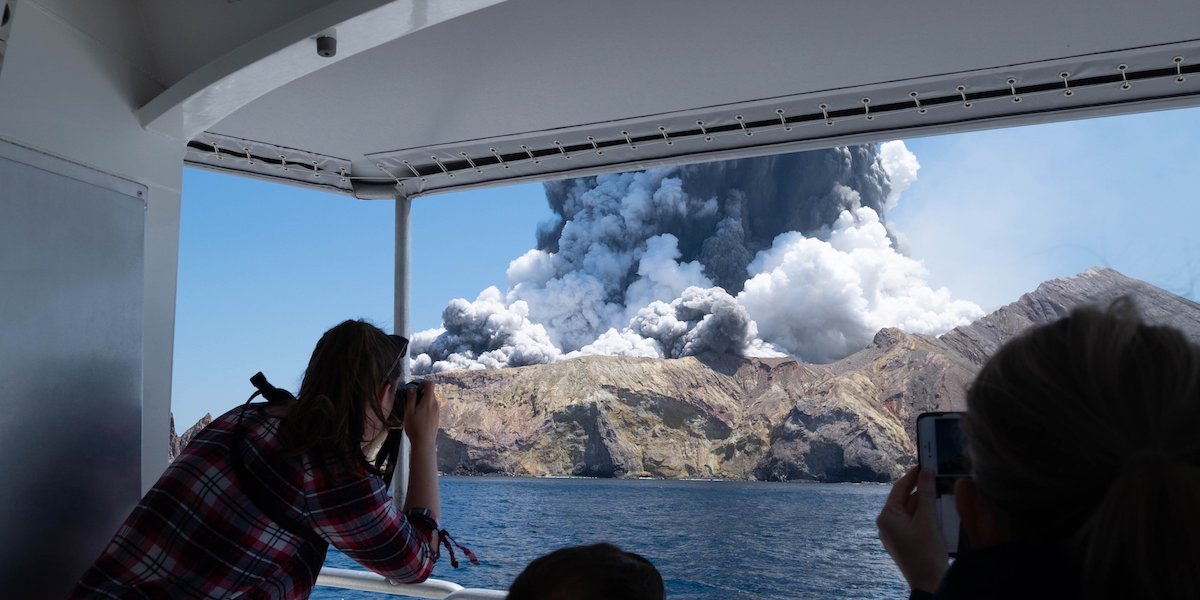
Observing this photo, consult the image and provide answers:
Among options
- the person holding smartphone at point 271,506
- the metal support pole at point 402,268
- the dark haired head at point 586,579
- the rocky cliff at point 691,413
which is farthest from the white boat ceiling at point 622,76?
the rocky cliff at point 691,413

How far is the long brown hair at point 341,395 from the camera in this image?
1217 mm

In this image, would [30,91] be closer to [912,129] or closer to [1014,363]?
[1014,363]

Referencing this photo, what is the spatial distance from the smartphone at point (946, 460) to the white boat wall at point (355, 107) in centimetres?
117

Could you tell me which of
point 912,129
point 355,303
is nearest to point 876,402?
point 355,303

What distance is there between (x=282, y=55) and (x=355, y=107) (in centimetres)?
99

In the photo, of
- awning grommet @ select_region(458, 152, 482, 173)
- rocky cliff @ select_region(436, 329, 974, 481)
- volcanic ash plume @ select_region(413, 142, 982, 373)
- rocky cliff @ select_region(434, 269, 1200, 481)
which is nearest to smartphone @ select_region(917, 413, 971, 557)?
awning grommet @ select_region(458, 152, 482, 173)

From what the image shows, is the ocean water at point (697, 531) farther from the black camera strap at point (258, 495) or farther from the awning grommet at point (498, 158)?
the black camera strap at point (258, 495)

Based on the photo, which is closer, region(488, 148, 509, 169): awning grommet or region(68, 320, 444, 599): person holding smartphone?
region(68, 320, 444, 599): person holding smartphone

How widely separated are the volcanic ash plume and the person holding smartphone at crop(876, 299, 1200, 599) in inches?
1798

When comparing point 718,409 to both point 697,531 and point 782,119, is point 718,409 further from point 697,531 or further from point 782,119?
point 782,119

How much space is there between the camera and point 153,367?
1.87 m

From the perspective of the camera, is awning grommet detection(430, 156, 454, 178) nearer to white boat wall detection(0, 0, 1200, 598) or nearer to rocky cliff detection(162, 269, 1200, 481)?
white boat wall detection(0, 0, 1200, 598)

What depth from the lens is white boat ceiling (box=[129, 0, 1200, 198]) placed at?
73.4 inches

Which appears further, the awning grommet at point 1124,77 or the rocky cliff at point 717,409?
the rocky cliff at point 717,409
